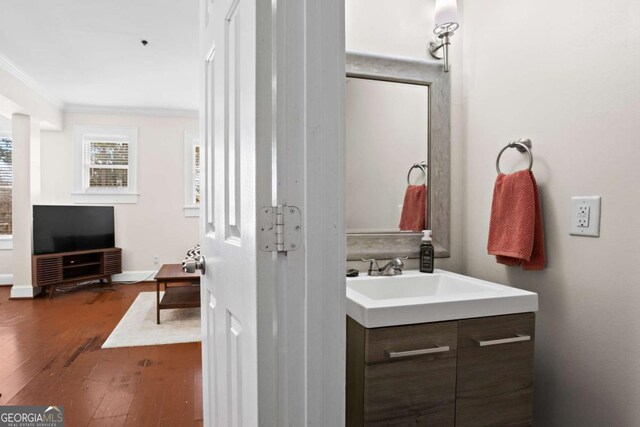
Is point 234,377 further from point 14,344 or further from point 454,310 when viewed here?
point 14,344

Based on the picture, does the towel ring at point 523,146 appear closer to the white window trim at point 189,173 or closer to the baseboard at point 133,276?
the white window trim at point 189,173

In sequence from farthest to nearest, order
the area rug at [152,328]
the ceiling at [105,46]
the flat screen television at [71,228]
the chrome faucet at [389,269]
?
the flat screen television at [71,228]
the area rug at [152,328]
the ceiling at [105,46]
the chrome faucet at [389,269]

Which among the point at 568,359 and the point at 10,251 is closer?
the point at 568,359

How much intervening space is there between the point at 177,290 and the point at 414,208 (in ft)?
10.1

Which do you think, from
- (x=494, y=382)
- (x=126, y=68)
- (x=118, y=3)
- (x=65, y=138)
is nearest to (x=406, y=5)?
(x=494, y=382)

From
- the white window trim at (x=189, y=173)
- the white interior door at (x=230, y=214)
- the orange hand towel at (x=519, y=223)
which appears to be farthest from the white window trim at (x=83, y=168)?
the orange hand towel at (x=519, y=223)

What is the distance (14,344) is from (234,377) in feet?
10.0

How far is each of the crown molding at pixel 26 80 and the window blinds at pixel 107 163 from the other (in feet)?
2.20

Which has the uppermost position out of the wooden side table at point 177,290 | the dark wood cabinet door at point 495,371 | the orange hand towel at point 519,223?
the orange hand towel at point 519,223

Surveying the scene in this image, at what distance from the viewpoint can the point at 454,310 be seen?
1089 millimetres

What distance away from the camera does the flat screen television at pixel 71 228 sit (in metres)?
4.48

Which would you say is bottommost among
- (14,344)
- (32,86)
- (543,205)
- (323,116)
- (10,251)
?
(14,344)

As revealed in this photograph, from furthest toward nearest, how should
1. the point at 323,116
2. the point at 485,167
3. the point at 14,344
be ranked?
the point at 14,344
the point at 485,167
the point at 323,116

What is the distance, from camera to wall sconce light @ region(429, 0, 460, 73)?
1584 mm
